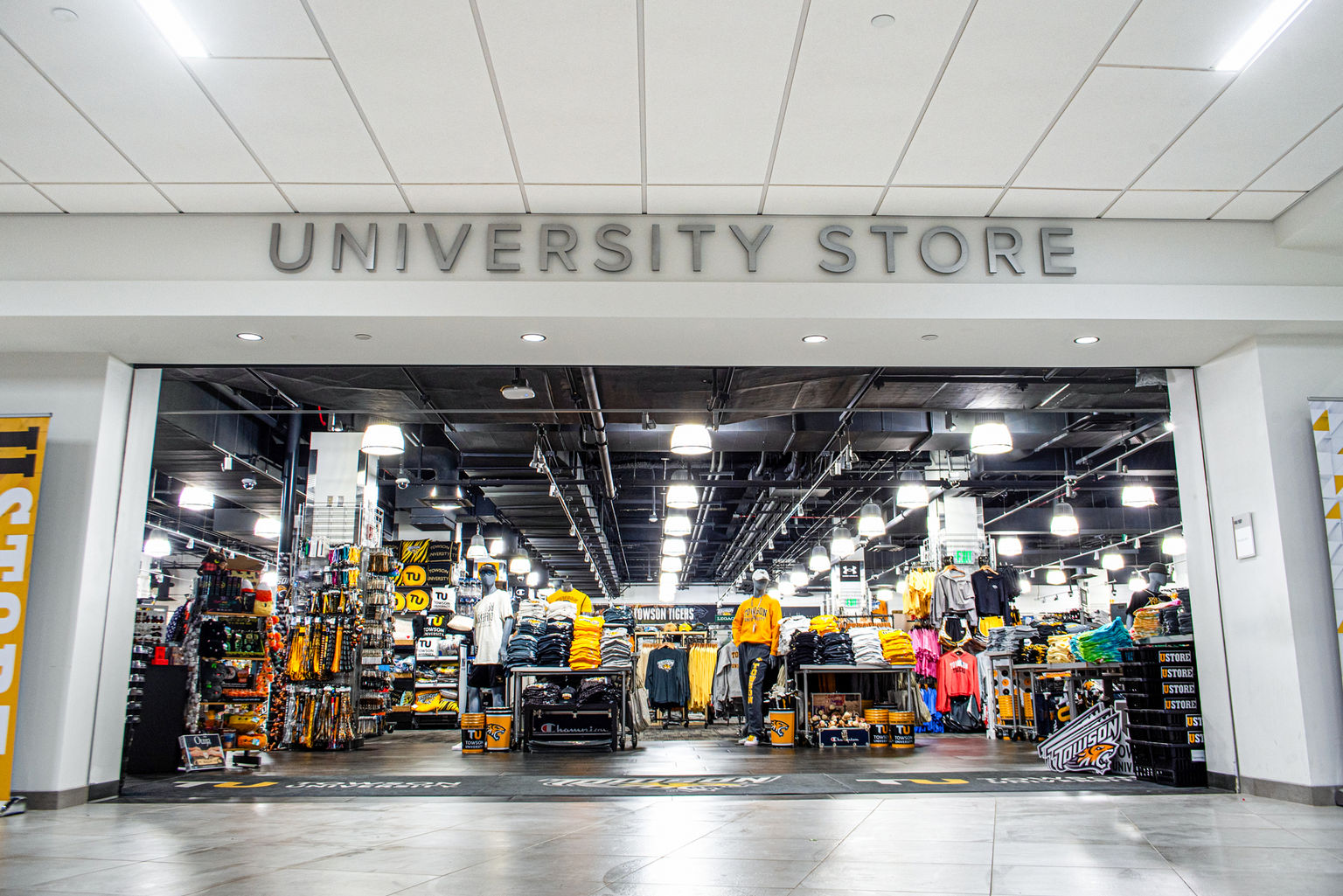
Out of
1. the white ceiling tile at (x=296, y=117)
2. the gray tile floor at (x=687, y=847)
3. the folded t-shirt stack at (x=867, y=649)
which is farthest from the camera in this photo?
the folded t-shirt stack at (x=867, y=649)

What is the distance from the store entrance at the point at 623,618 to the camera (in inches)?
287

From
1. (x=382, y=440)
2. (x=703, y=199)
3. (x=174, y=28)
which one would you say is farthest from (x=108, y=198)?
(x=382, y=440)

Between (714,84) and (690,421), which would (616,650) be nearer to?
(690,421)

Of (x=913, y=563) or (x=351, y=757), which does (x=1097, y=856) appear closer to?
(x=351, y=757)

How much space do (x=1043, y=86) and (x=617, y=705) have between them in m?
6.72

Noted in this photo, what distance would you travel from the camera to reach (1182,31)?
3867 millimetres

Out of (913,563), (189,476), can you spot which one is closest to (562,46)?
(189,476)

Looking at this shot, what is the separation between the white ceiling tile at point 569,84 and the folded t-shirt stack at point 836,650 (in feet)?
21.4

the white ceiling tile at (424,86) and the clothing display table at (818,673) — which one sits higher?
the white ceiling tile at (424,86)

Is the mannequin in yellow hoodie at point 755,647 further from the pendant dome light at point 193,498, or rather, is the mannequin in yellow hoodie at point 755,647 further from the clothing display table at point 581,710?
the pendant dome light at point 193,498

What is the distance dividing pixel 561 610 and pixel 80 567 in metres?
4.92

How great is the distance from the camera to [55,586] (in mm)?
5547

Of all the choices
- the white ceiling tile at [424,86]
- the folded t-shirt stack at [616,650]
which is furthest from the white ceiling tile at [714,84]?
the folded t-shirt stack at [616,650]

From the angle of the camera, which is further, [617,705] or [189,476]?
[189,476]
